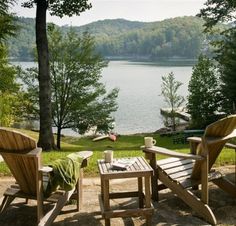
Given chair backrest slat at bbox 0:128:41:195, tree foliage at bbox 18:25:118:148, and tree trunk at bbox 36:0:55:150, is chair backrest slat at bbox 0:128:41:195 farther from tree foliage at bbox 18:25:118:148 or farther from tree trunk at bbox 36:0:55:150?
tree foliage at bbox 18:25:118:148

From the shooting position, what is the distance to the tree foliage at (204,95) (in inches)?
1091

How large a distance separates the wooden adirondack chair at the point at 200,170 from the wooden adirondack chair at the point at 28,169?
1396mm

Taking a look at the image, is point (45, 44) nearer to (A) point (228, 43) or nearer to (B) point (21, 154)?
(B) point (21, 154)

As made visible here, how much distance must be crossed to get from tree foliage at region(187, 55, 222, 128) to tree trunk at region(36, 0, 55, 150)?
17152mm

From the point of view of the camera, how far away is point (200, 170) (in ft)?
16.5

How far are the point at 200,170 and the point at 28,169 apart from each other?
7.46 feet

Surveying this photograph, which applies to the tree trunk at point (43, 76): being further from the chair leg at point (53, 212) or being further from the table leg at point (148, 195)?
the table leg at point (148, 195)

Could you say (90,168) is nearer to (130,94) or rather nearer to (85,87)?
(85,87)

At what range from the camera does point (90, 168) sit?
25.0 ft

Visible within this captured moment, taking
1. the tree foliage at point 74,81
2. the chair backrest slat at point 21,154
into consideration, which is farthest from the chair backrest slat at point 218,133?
the tree foliage at point 74,81

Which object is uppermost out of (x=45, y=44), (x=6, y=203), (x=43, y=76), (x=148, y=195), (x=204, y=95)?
(x=45, y=44)

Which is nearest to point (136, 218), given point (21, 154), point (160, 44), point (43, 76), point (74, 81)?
point (21, 154)

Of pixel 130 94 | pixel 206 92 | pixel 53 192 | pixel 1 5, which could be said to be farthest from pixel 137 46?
pixel 53 192

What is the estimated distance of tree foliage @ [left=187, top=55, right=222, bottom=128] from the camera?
90.9ft
